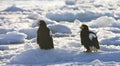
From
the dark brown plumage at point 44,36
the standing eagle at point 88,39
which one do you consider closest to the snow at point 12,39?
the dark brown plumage at point 44,36

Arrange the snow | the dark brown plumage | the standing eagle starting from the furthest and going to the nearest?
Result: the snow → the dark brown plumage → the standing eagle

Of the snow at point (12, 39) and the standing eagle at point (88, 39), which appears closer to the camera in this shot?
the standing eagle at point (88, 39)

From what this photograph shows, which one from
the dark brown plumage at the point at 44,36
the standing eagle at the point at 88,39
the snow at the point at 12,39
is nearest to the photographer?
the standing eagle at the point at 88,39

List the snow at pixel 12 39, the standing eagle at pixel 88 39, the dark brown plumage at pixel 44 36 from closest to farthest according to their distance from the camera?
1. the standing eagle at pixel 88 39
2. the dark brown plumage at pixel 44 36
3. the snow at pixel 12 39

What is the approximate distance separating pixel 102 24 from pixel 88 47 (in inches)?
378

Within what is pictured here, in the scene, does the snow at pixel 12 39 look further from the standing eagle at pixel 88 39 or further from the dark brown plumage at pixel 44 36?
the standing eagle at pixel 88 39

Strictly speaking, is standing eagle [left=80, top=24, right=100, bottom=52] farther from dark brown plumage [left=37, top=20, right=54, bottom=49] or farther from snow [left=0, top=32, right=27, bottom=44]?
snow [left=0, top=32, right=27, bottom=44]

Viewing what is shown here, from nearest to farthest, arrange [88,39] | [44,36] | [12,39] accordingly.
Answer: [88,39]
[44,36]
[12,39]

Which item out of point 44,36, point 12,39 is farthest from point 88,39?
point 12,39

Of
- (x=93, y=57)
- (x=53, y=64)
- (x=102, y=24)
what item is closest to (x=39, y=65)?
(x=53, y=64)

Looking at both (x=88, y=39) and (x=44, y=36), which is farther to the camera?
(x=44, y=36)

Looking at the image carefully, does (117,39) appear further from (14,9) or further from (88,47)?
(14,9)

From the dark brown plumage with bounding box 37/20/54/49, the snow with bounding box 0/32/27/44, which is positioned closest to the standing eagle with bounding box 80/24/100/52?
the dark brown plumage with bounding box 37/20/54/49

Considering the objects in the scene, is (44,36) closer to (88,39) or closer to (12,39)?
(88,39)
